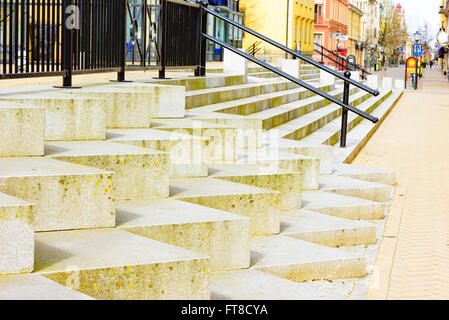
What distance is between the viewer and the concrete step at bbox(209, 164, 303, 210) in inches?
235

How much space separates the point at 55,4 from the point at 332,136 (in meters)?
Result: 6.25

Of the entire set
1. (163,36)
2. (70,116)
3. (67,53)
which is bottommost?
(70,116)

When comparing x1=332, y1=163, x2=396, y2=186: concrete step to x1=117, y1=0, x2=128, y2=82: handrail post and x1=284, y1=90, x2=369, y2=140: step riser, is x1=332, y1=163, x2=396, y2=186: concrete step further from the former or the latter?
x1=117, y1=0, x2=128, y2=82: handrail post

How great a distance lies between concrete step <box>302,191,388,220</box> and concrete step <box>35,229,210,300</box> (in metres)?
2.90

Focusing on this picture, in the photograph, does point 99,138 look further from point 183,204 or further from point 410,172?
point 410,172

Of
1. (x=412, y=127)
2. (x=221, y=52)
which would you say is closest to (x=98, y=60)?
(x=412, y=127)

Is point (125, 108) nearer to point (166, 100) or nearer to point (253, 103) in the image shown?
point (166, 100)

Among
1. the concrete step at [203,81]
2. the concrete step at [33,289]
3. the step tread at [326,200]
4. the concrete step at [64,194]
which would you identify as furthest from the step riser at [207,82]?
the concrete step at [33,289]

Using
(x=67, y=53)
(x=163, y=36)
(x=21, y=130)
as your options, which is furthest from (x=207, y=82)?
→ (x=21, y=130)

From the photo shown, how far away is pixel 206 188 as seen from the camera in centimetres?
541

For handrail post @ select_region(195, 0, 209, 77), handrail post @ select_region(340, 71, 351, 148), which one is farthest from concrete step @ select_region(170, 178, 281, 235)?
handrail post @ select_region(195, 0, 209, 77)

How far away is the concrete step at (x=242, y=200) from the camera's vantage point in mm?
5164

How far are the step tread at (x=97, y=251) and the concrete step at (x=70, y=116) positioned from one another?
5.07 ft

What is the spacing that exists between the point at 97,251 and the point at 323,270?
183cm
